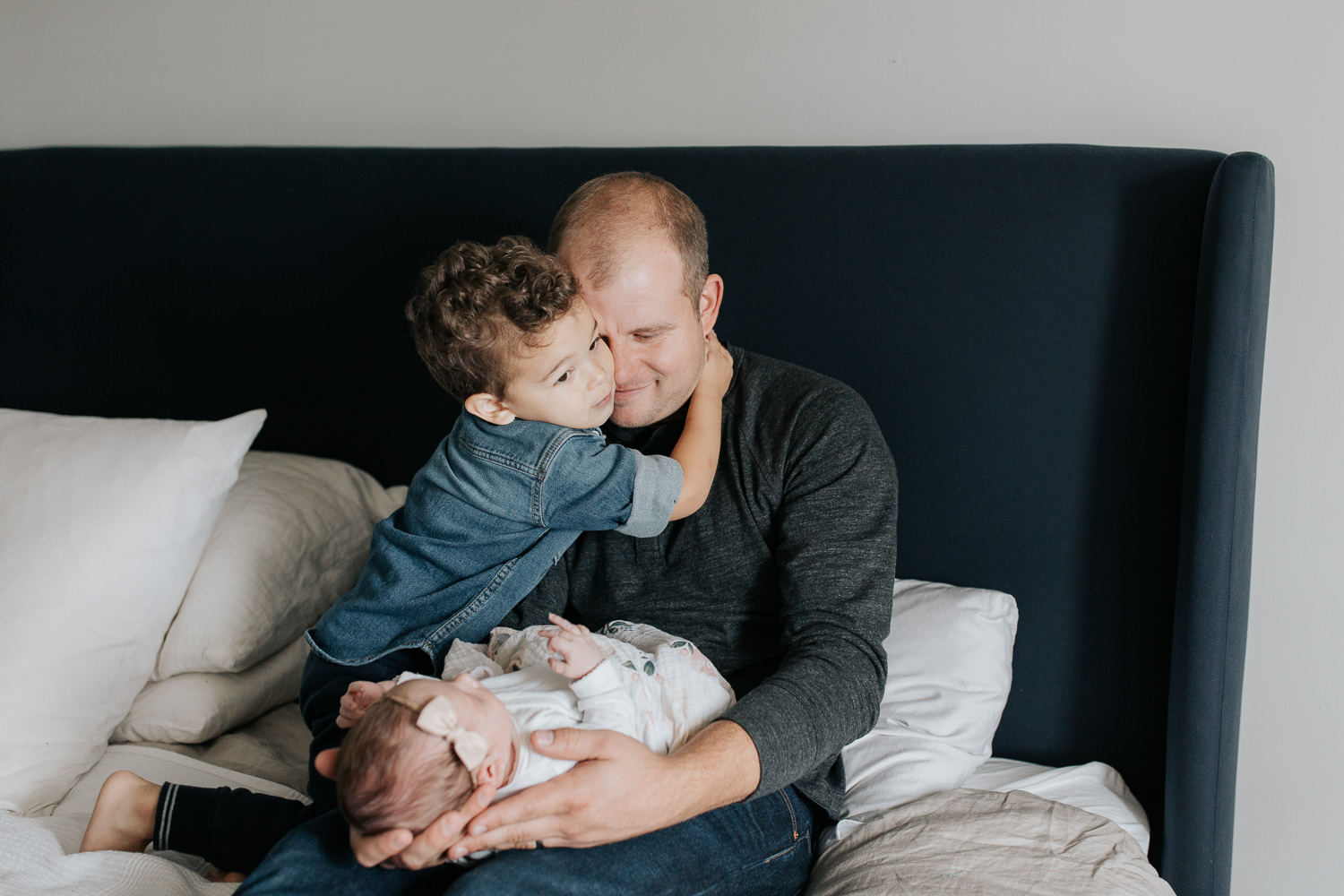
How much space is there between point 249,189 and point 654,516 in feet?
4.14

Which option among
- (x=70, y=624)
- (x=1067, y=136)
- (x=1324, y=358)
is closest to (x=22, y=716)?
(x=70, y=624)

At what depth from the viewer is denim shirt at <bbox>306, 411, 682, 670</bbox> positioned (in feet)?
4.13

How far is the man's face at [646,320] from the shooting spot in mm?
1299

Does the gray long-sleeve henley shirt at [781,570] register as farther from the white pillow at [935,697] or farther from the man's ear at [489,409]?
the man's ear at [489,409]

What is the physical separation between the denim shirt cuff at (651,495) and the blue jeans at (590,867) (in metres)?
0.37

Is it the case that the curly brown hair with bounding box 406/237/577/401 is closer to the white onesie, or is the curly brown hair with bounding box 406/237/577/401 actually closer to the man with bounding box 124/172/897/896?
the man with bounding box 124/172/897/896

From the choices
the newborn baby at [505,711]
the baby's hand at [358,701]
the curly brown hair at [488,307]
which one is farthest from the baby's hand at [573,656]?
the curly brown hair at [488,307]

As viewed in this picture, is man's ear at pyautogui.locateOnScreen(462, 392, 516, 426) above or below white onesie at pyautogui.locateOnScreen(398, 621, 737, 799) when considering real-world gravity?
above

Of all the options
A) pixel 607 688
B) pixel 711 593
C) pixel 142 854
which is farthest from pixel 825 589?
pixel 142 854

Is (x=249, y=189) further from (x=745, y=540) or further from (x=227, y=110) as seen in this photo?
(x=745, y=540)

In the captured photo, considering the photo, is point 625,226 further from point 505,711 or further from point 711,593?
point 505,711

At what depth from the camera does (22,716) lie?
4.74 feet

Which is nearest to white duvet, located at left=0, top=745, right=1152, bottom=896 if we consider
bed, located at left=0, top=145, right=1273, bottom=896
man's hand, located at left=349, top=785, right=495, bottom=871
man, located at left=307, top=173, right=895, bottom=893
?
bed, located at left=0, top=145, right=1273, bottom=896

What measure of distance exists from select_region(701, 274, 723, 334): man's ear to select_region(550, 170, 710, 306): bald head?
44 mm
